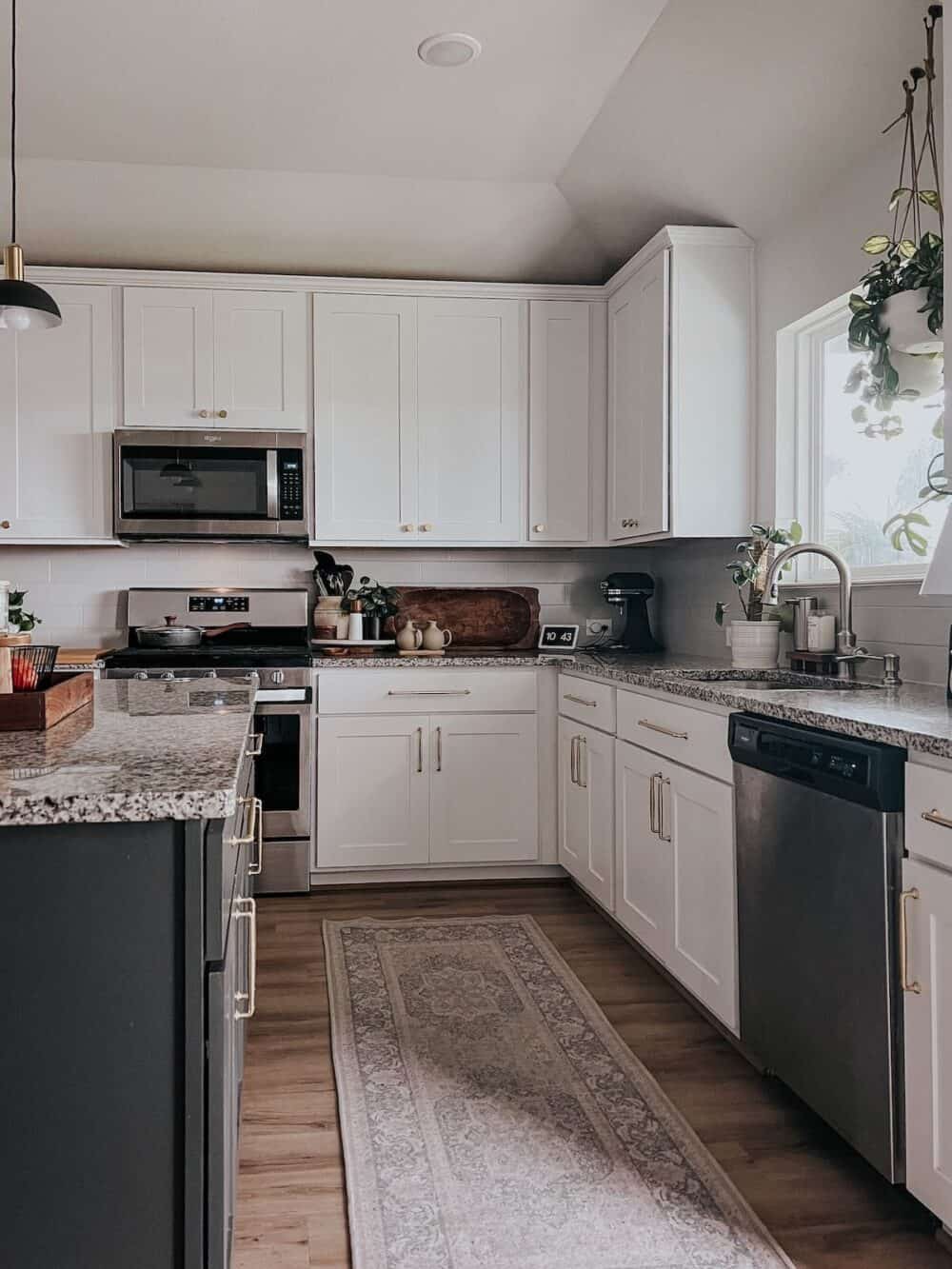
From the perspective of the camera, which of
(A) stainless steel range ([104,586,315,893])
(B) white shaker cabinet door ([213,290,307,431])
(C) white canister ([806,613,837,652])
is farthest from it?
(B) white shaker cabinet door ([213,290,307,431])

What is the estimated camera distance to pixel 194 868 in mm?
1309

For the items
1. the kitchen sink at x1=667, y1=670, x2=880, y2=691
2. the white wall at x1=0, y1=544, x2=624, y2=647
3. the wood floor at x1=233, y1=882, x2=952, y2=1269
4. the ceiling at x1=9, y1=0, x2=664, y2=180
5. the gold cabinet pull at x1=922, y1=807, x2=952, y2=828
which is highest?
the ceiling at x1=9, y1=0, x2=664, y2=180

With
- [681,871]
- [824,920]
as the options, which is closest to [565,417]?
[681,871]

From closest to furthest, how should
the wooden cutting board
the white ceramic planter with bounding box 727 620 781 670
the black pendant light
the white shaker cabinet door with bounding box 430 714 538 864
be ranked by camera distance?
the black pendant light < the white ceramic planter with bounding box 727 620 781 670 < the white shaker cabinet door with bounding box 430 714 538 864 < the wooden cutting board

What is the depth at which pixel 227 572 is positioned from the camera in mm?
4598

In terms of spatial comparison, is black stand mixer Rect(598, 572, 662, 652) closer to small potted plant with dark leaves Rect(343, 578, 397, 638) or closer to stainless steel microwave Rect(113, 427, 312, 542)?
small potted plant with dark leaves Rect(343, 578, 397, 638)

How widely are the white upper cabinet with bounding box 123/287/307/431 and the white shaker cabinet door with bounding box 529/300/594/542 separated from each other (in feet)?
3.11

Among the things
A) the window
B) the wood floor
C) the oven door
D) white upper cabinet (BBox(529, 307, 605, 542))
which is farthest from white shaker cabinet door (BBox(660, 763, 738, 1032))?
white upper cabinet (BBox(529, 307, 605, 542))

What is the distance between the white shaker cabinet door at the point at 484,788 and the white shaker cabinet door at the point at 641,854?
81 centimetres

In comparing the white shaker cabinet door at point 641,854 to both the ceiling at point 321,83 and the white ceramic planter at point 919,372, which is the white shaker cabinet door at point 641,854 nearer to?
the white ceramic planter at point 919,372

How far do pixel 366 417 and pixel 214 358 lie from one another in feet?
2.07

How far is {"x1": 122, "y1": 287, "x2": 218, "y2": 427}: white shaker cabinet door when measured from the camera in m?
4.22

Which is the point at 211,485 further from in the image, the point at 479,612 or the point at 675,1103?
the point at 675,1103

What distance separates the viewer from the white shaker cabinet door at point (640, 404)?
3781 mm
